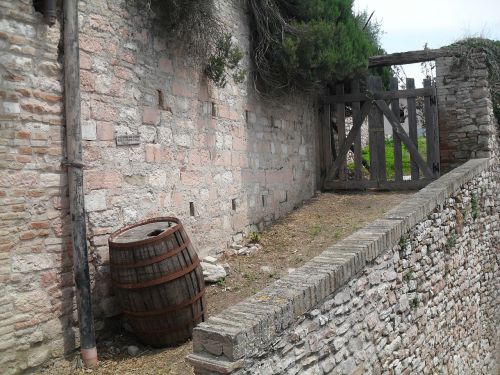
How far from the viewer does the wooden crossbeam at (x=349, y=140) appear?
30.7 feet

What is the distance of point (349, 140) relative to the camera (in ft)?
30.9

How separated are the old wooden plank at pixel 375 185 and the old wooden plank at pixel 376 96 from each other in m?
1.50

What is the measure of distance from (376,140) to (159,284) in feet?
20.5

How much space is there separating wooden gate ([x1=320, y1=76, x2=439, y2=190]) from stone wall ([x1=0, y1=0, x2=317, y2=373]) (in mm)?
2851

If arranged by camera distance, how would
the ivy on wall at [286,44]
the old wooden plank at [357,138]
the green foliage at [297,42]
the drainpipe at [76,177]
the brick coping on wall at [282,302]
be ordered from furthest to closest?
the old wooden plank at [357,138] → the green foliage at [297,42] → the ivy on wall at [286,44] → the drainpipe at [76,177] → the brick coping on wall at [282,302]

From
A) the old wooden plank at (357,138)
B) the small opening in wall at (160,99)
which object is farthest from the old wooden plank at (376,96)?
the small opening in wall at (160,99)

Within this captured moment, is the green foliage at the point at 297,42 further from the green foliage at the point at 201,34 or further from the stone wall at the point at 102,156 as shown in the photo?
the green foliage at the point at 201,34

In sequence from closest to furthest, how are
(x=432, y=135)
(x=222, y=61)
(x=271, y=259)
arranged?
(x=222, y=61), (x=271, y=259), (x=432, y=135)

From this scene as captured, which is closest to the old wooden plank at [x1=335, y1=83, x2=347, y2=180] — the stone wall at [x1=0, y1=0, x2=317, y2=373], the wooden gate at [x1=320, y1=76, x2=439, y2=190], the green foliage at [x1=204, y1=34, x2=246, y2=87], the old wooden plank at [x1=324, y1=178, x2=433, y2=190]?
the wooden gate at [x1=320, y1=76, x2=439, y2=190]

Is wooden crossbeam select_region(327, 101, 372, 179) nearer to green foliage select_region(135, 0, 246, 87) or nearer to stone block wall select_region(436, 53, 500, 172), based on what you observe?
stone block wall select_region(436, 53, 500, 172)

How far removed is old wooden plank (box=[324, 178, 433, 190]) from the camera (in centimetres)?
906

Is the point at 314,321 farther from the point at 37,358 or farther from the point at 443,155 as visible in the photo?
the point at 443,155

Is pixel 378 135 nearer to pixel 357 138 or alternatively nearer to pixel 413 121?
pixel 357 138

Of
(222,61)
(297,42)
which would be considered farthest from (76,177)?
(297,42)
